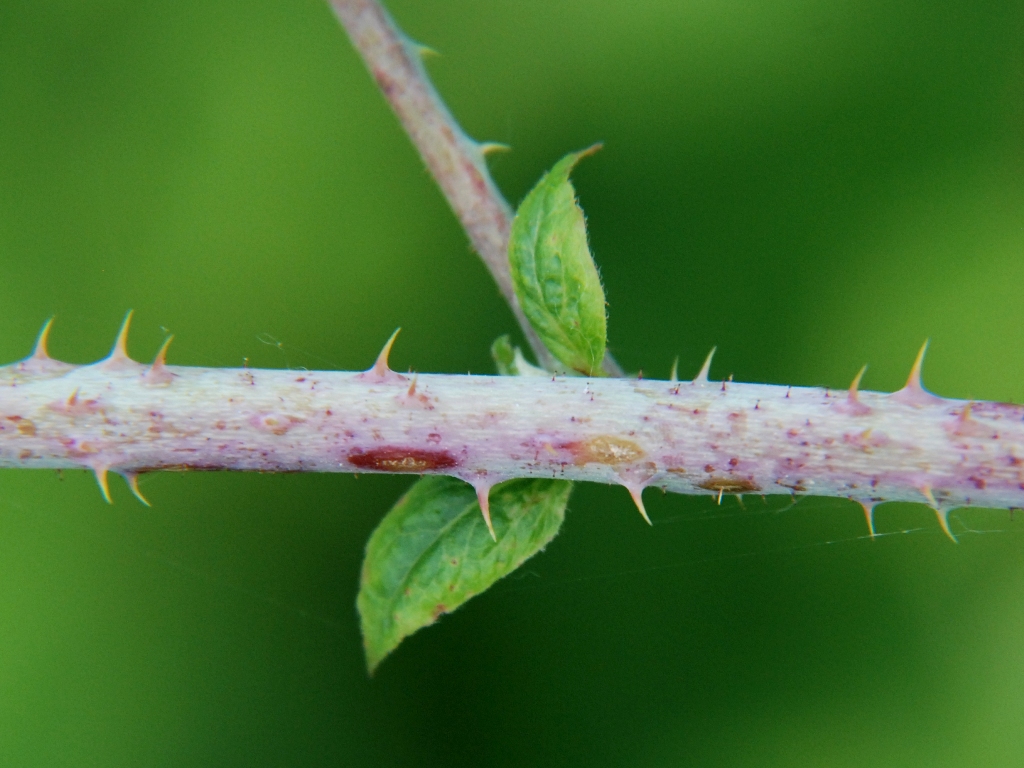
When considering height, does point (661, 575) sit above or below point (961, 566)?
below

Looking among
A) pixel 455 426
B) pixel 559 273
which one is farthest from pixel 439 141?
pixel 455 426

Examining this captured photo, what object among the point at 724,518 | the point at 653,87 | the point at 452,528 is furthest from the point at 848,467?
the point at 653,87

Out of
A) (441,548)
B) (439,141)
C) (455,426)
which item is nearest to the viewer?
(455,426)

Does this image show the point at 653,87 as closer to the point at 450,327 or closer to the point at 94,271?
the point at 450,327

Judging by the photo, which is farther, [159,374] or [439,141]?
[439,141]

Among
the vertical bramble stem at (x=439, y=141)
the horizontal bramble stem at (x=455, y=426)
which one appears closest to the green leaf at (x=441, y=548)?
the horizontal bramble stem at (x=455, y=426)

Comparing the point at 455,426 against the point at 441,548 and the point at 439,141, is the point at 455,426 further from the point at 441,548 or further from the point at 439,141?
the point at 439,141

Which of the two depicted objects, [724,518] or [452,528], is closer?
[452,528]
